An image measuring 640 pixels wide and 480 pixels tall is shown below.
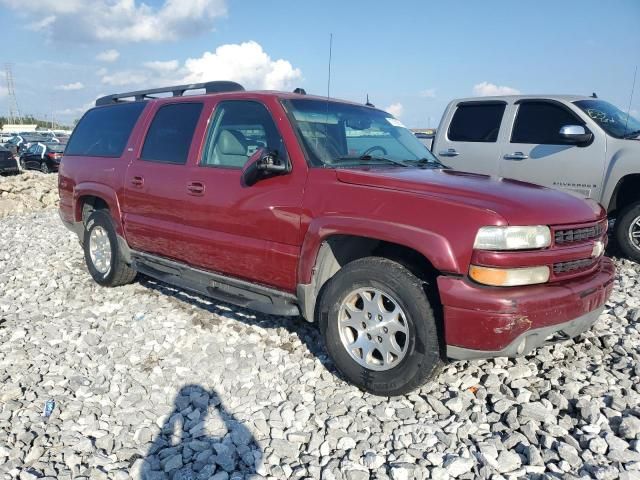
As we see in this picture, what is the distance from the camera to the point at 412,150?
4.32 meters

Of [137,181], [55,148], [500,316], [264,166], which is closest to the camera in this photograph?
[500,316]

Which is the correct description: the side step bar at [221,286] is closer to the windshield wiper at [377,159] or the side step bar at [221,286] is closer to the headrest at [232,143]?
the headrest at [232,143]

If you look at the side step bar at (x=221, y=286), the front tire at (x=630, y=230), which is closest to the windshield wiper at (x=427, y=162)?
the side step bar at (x=221, y=286)

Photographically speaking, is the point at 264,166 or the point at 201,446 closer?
the point at 201,446

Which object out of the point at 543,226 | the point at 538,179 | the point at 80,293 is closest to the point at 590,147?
the point at 538,179

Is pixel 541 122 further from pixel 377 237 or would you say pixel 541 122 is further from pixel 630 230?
pixel 377 237

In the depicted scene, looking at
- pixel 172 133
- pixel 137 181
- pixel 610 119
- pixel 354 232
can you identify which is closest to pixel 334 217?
pixel 354 232

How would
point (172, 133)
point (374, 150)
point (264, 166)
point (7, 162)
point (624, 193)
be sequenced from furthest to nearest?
point (7, 162) → point (624, 193) → point (172, 133) → point (374, 150) → point (264, 166)

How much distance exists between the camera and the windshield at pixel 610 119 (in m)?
6.23

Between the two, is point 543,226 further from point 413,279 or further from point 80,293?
point 80,293

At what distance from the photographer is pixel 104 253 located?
552 cm

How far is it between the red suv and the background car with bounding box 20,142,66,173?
19781mm

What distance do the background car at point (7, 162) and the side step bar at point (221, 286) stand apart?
1773cm

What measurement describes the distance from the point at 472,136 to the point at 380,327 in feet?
15.6
